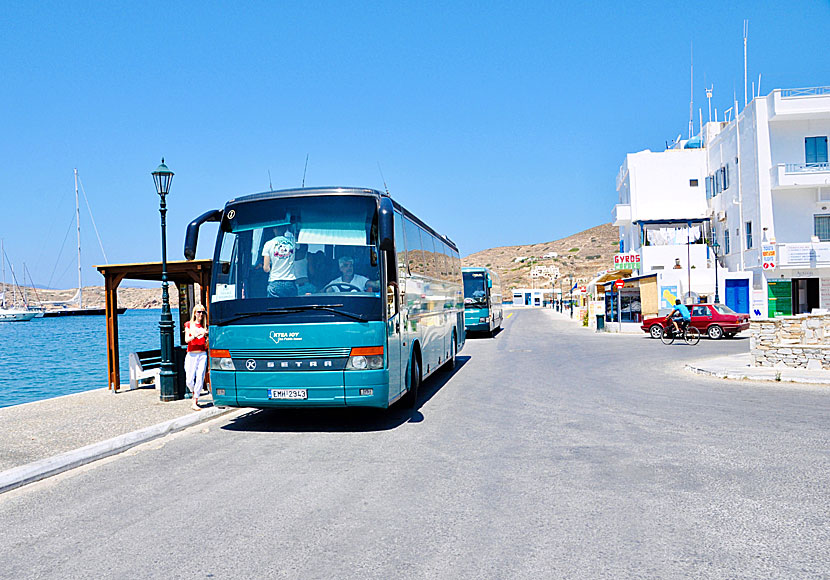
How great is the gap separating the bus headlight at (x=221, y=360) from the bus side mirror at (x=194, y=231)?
1.36 m

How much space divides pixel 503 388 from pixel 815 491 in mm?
8629

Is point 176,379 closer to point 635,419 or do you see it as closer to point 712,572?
point 635,419

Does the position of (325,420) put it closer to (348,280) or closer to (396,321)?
(396,321)

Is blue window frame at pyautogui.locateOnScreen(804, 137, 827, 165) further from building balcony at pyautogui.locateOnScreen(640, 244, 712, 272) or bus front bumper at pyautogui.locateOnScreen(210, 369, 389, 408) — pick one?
bus front bumper at pyautogui.locateOnScreen(210, 369, 389, 408)

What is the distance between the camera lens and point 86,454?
27.7ft

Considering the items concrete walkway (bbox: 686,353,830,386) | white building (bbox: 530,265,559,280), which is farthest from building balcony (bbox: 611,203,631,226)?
white building (bbox: 530,265,559,280)

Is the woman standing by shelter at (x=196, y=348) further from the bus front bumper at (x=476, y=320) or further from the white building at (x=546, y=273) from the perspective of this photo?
the white building at (x=546, y=273)

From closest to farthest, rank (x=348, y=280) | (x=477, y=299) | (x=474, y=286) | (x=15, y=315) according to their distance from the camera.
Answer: (x=348, y=280), (x=474, y=286), (x=477, y=299), (x=15, y=315)

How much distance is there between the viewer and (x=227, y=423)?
11.1 metres

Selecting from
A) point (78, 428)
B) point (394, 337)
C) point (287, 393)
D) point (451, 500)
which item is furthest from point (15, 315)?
point (451, 500)

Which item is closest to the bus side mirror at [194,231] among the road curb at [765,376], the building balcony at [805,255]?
the road curb at [765,376]

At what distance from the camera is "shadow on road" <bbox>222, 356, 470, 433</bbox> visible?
10.3 meters

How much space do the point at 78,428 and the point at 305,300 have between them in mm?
3891

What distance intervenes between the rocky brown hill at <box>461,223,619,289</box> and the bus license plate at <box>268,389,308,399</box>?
5293 inches
